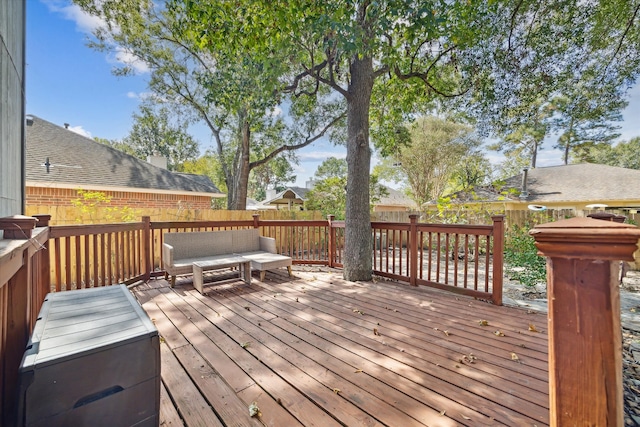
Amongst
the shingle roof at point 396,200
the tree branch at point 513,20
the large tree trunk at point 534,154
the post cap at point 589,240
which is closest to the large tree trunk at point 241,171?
the tree branch at point 513,20

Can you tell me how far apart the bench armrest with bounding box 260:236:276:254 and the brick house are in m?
5.71

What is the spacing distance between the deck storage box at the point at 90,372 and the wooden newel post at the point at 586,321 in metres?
1.64

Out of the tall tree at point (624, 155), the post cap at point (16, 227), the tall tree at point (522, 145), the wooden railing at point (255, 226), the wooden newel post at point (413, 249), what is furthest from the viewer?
the tall tree at point (624, 155)

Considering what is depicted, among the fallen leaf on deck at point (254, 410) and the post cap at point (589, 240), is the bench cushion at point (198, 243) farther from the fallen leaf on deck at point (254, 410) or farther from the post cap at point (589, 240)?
the post cap at point (589, 240)

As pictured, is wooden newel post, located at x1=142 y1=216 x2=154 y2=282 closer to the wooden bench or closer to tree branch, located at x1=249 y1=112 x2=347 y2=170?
the wooden bench

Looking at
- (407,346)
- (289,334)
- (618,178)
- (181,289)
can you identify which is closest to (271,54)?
(181,289)

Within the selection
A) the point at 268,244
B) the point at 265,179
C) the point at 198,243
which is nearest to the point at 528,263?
the point at 268,244

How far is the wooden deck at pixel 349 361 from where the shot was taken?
1.68 m

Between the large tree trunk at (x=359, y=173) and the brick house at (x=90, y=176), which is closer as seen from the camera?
the large tree trunk at (x=359, y=173)

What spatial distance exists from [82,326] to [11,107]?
1.95 m

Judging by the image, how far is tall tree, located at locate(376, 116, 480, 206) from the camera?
49.0ft

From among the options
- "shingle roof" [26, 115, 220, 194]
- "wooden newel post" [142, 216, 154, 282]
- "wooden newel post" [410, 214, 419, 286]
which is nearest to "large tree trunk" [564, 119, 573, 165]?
"wooden newel post" [410, 214, 419, 286]

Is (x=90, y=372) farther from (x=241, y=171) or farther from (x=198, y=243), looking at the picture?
(x=241, y=171)

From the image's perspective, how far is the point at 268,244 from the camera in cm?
525
